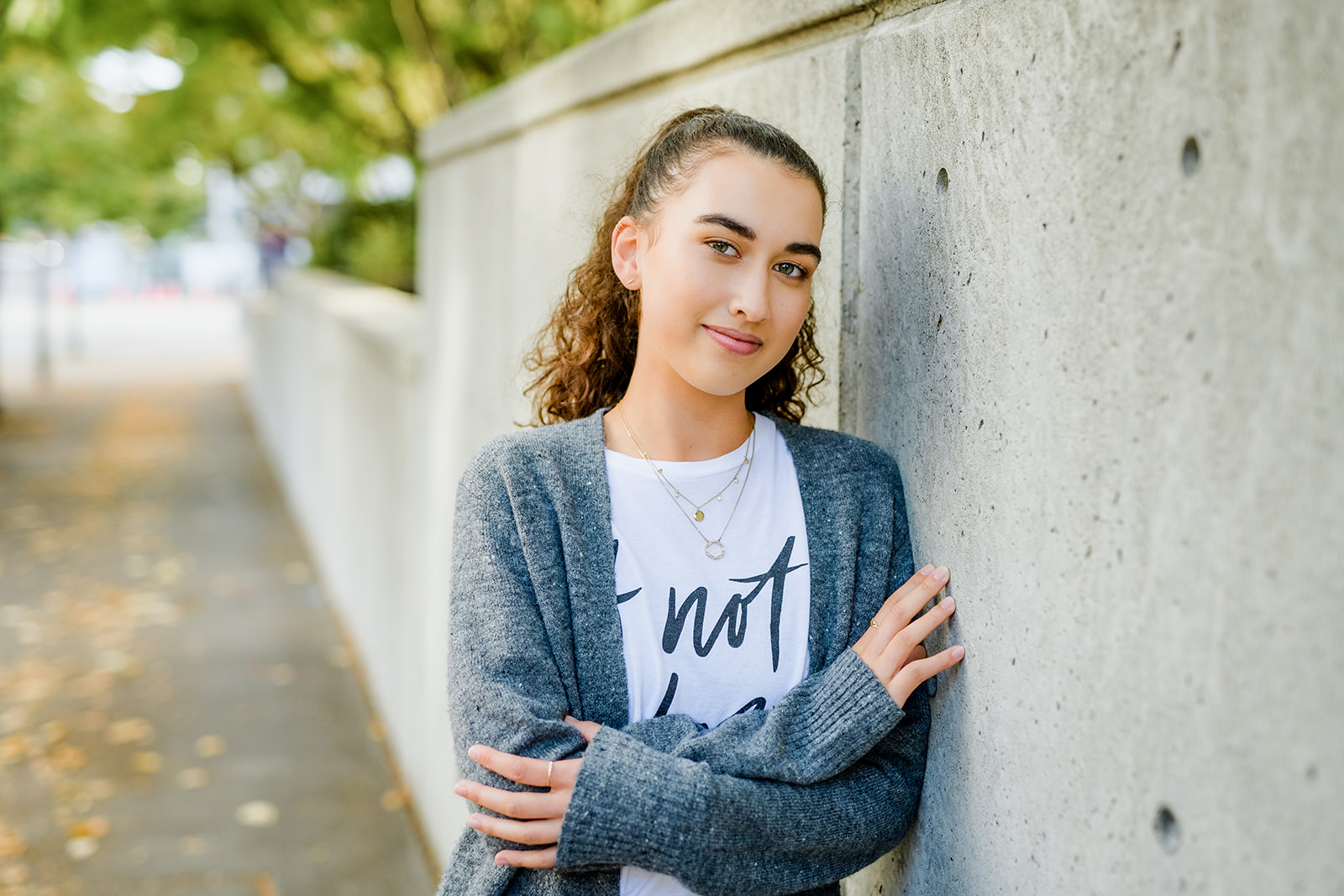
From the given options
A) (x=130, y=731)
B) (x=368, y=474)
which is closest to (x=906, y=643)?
(x=130, y=731)

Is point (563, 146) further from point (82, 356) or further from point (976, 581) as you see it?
point (82, 356)

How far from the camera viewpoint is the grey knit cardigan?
1.66 meters

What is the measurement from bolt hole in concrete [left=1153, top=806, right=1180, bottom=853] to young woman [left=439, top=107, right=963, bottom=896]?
46 cm

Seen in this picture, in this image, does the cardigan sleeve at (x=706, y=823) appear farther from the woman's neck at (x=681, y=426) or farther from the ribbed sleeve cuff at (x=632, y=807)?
the woman's neck at (x=681, y=426)

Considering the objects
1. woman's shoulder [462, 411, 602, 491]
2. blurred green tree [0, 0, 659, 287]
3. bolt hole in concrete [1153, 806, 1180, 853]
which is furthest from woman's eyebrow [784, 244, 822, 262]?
blurred green tree [0, 0, 659, 287]

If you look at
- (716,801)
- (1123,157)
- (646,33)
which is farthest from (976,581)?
(646,33)

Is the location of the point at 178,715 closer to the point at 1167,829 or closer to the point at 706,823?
the point at 706,823

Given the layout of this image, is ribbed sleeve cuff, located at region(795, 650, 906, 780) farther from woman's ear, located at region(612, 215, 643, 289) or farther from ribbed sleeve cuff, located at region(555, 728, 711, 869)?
woman's ear, located at region(612, 215, 643, 289)

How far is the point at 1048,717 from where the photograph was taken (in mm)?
1555

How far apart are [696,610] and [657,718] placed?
0.17 meters

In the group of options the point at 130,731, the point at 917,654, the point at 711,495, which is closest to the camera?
the point at 917,654

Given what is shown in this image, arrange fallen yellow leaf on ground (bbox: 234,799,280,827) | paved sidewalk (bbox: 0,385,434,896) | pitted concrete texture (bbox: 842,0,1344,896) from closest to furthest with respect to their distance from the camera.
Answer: pitted concrete texture (bbox: 842,0,1344,896) < paved sidewalk (bbox: 0,385,434,896) < fallen yellow leaf on ground (bbox: 234,799,280,827)

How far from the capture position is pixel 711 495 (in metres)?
1.96

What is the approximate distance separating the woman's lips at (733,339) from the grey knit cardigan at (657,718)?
0.22 metres
